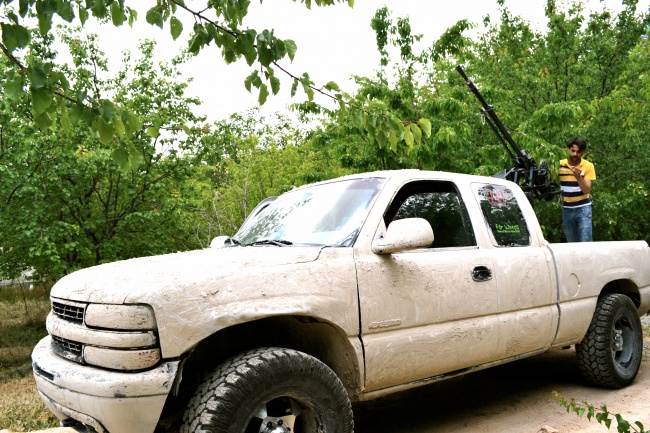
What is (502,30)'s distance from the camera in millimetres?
16547

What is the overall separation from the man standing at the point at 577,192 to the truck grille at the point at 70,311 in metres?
5.67

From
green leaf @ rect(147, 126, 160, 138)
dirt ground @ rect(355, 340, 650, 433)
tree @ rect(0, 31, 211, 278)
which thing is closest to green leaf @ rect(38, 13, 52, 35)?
green leaf @ rect(147, 126, 160, 138)

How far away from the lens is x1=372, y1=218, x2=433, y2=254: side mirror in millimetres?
3334

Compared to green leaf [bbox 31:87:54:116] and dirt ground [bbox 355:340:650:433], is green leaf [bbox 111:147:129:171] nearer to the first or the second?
green leaf [bbox 31:87:54:116]

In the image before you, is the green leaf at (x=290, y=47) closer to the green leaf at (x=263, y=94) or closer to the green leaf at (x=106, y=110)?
the green leaf at (x=263, y=94)

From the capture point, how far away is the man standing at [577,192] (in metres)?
6.70

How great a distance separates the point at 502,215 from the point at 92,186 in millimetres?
11494

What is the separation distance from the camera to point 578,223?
22.5 ft

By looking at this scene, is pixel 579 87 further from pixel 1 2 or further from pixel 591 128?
pixel 1 2

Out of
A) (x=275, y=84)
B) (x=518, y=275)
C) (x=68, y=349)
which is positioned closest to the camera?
(x=68, y=349)

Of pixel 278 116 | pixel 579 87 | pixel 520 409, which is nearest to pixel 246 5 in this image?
pixel 520 409

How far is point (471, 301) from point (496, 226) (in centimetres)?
80

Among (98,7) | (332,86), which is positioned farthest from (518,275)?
(98,7)

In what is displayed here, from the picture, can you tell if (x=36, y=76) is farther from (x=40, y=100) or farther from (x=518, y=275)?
(x=518, y=275)
